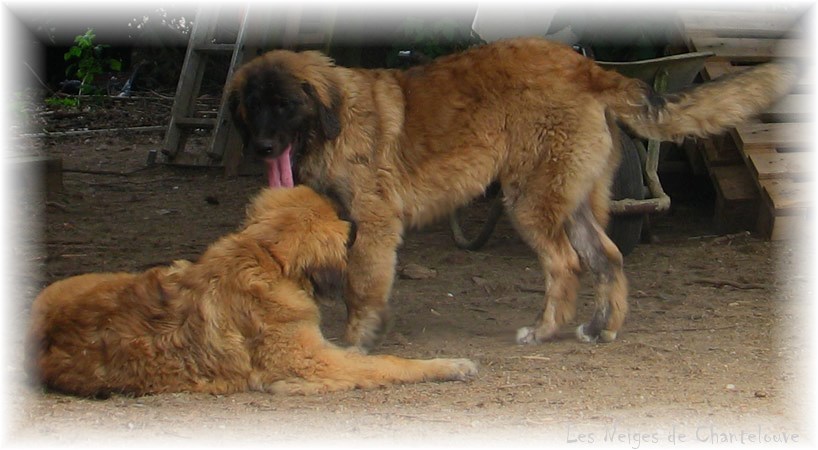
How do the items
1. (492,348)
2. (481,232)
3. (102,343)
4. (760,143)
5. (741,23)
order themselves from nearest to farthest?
1. (102,343)
2. (492,348)
3. (481,232)
4. (760,143)
5. (741,23)

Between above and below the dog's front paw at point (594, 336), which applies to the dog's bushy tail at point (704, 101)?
above

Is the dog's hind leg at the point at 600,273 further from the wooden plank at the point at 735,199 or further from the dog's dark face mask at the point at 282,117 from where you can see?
the wooden plank at the point at 735,199

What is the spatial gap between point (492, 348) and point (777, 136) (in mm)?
3758

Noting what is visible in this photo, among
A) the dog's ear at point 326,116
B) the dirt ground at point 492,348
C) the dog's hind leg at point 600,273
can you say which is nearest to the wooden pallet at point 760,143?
the dirt ground at point 492,348

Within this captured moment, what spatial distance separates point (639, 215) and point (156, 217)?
399cm

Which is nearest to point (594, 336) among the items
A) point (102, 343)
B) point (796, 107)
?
point (102, 343)

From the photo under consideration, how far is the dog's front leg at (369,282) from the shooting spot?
524 cm

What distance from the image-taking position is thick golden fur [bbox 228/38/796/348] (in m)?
5.25

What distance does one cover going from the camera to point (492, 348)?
520 cm

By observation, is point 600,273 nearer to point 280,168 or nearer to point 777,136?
point 280,168

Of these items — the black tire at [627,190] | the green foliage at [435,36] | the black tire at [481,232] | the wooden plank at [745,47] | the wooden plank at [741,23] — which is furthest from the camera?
the wooden plank at [741,23]

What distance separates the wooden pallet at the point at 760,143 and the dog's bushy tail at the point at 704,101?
213 cm

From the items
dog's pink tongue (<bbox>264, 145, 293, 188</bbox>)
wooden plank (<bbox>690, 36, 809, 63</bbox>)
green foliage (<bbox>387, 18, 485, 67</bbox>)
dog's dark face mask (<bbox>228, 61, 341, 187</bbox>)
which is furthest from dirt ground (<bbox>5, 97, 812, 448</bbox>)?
green foliage (<bbox>387, 18, 485, 67</bbox>)

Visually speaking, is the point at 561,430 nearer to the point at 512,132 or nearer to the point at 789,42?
the point at 512,132
